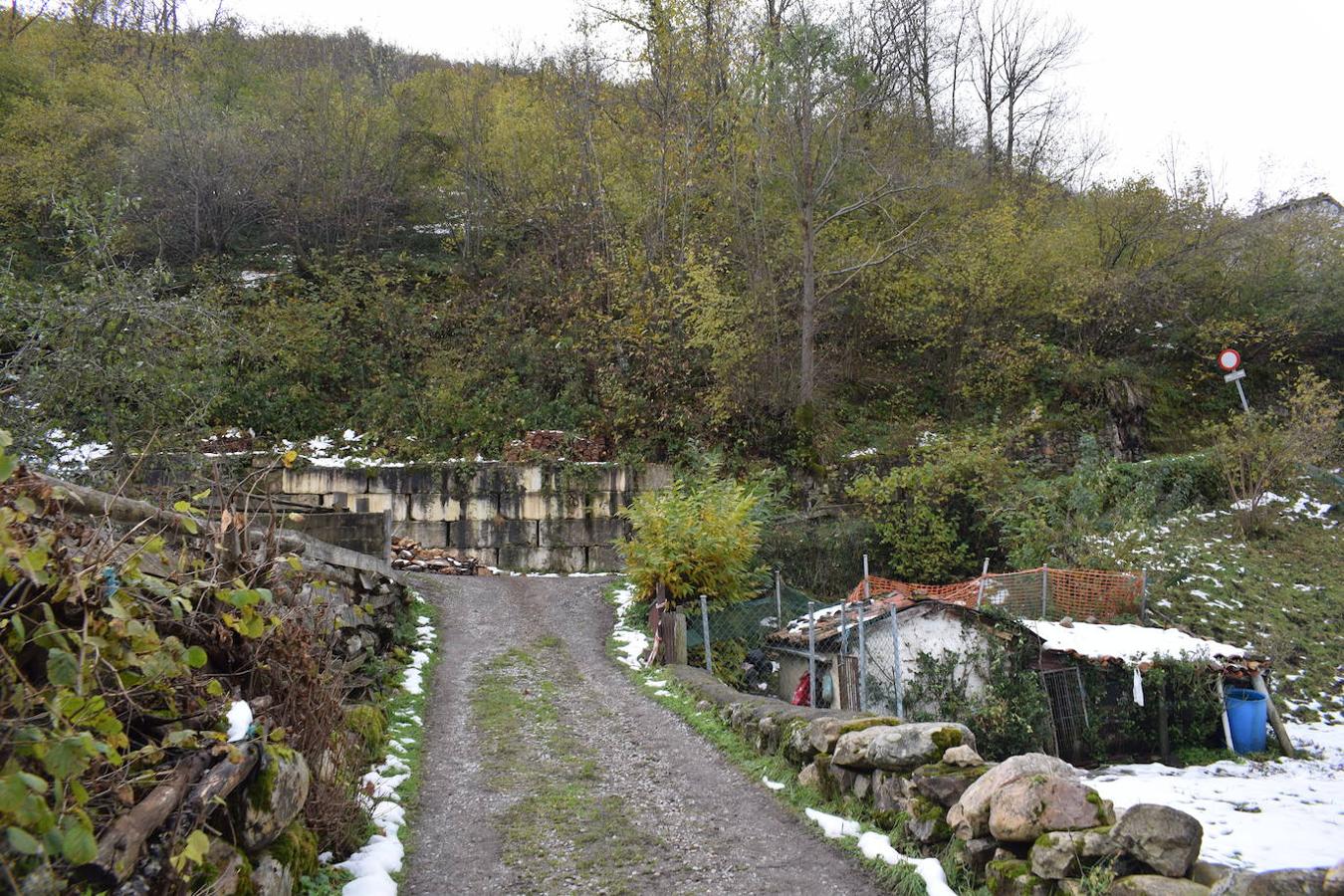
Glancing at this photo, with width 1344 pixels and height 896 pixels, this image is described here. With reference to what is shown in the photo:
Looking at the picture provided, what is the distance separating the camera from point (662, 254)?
22.7m

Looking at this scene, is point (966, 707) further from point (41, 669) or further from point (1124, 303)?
point (1124, 303)

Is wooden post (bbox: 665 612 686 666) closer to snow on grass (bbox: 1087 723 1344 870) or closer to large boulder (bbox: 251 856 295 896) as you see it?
snow on grass (bbox: 1087 723 1344 870)

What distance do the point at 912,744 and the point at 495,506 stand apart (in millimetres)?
14501

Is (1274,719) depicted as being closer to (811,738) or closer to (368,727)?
(811,738)

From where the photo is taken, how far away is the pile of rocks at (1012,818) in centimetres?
381

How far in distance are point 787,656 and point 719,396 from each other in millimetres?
9998

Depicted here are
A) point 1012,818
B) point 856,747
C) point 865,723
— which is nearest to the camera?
point 1012,818

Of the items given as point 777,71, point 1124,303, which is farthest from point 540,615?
point 1124,303

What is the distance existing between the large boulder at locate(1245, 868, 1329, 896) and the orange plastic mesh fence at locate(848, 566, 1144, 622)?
914cm

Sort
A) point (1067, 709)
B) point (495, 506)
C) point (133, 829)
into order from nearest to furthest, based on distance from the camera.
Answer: point (133, 829) → point (1067, 709) → point (495, 506)

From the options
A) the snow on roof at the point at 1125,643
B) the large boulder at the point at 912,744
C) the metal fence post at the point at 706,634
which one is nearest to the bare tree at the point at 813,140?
the snow on roof at the point at 1125,643

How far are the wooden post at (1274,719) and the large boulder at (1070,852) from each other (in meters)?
9.87

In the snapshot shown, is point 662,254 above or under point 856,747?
above

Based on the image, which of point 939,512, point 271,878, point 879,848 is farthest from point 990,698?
point 271,878
